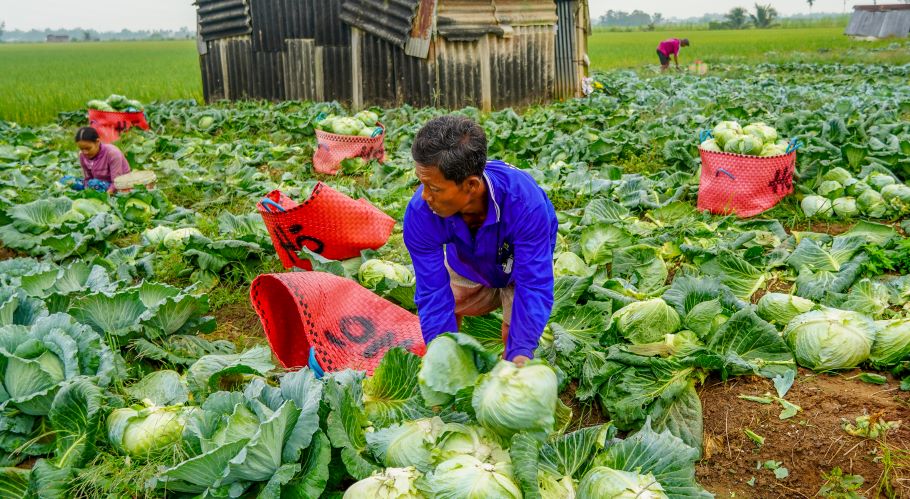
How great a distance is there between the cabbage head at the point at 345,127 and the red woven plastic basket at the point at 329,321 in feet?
15.4

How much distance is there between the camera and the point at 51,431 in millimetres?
2814

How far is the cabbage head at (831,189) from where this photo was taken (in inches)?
230

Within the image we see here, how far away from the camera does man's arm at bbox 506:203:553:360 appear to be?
105 inches

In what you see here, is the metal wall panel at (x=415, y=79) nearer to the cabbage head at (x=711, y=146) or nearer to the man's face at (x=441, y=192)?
the cabbage head at (x=711, y=146)

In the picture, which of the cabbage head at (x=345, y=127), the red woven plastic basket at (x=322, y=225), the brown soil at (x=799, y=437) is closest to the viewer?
the brown soil at (x=799, y=437)

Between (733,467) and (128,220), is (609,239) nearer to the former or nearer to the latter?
(733,467)

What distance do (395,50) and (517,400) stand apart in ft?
36.5

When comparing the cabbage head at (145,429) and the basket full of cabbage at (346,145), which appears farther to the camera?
the basket full of cabbage at (346,145)

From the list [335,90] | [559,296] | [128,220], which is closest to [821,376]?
[559,296]

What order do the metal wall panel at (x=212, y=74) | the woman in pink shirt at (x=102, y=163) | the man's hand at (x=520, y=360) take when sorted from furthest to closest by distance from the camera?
the metal wall panel at (x=212, y=74)
the woman in pink shirt at (x=102, y=163)
the man's hand at (x=520, y=360)

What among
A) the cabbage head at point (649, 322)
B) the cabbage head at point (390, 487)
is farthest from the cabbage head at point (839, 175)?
the cabbage head at point (390, 487)

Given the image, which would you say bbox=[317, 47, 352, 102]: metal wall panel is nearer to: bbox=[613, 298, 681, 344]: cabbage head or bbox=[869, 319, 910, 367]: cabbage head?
bbox=[613, 298, 681, 344]: cabbage head

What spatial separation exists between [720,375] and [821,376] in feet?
1.64

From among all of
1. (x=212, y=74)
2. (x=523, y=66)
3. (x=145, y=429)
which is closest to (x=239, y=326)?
(x=145, y=429)
